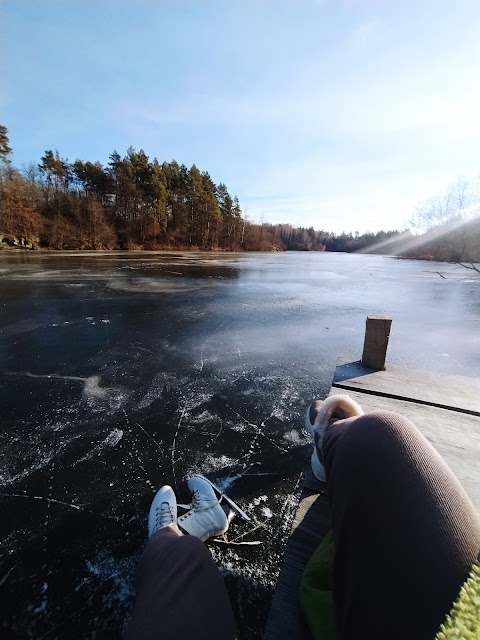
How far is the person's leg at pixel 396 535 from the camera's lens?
1.75 ft

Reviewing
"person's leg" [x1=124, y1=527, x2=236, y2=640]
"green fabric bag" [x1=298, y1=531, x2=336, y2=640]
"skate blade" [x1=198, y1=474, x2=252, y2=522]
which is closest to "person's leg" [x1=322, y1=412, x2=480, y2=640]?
"green fabric bag" [x1=298, y1=531, x2=336, y2=640]

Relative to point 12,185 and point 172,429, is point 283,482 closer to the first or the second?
point 172,429

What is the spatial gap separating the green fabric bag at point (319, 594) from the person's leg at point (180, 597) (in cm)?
21

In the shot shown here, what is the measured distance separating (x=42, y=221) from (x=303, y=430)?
34.6m

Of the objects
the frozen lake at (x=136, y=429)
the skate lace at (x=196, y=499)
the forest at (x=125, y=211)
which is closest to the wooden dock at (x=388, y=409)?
the frozen lake at (x=136, y=429)

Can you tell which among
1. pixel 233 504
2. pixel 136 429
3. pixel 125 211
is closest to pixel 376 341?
pixel 233 504

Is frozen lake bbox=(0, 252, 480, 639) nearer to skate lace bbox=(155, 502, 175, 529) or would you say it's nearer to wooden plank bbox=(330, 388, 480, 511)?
skate lace bbox=(155, 502, 175, 529)

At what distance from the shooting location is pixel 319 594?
0.80 meters

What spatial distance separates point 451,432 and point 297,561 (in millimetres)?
1087

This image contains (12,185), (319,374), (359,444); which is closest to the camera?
(359,444)

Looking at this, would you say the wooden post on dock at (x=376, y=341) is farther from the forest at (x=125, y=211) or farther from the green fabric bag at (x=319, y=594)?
the forest at (x=125, y=211)

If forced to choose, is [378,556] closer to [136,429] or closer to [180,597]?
[180,597]

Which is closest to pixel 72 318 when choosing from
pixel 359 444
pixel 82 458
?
pixel 82 458

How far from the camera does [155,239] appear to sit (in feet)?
121
